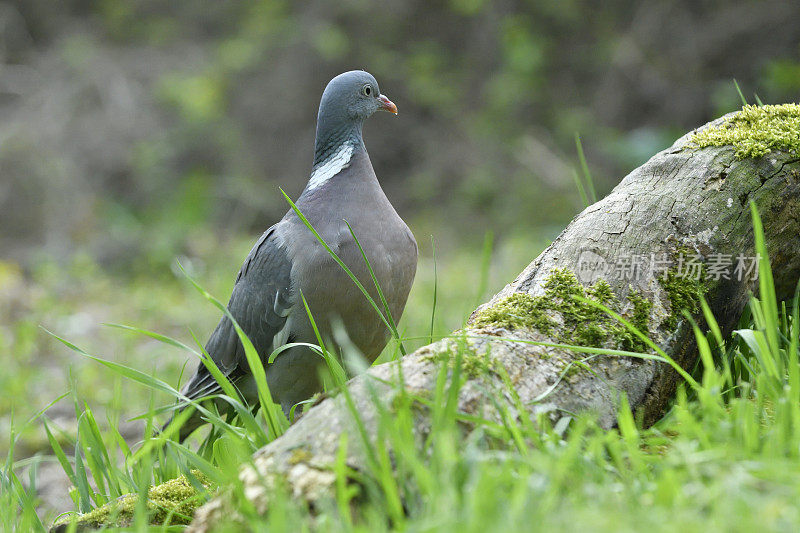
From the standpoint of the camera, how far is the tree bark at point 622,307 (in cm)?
180

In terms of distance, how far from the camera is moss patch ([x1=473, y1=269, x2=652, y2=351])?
224 cm

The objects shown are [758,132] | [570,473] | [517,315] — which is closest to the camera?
[570,473]

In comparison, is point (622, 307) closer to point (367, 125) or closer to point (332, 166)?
point (332, 166)

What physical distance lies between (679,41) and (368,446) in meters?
7.36

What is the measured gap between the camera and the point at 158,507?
233 cm

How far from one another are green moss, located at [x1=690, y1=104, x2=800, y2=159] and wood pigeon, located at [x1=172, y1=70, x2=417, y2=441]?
3.97 feet

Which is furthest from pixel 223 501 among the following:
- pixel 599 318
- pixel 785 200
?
pixel 785 200

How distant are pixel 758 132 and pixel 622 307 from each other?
87 cm

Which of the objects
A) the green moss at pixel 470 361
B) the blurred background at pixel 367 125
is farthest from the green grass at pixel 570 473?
the blurred background at pixel 367 125

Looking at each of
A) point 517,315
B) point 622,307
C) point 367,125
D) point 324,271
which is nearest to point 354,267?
point 324,271

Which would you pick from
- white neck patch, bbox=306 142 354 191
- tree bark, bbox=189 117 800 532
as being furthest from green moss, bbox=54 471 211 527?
white neck patch, bbox=306 142 354 191

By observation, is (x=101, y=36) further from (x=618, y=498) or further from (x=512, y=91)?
(x=618, y=498)

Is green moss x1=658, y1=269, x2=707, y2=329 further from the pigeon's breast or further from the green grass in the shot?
the pigeon's breast

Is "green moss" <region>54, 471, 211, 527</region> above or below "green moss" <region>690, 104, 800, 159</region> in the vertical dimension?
below
